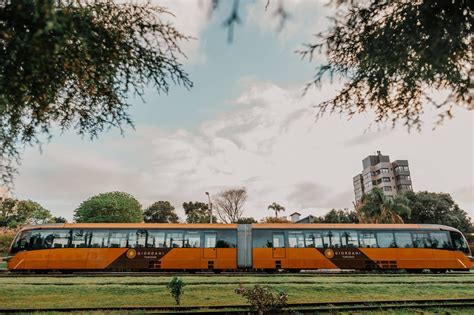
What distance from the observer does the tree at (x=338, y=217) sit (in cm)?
7294

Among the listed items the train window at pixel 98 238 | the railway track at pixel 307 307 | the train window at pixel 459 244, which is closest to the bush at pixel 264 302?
the railway track at pixel 307 307

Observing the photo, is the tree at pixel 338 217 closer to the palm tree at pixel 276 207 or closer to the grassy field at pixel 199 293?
the palm tree at pixel 276 207

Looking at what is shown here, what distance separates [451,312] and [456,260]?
1529 centimetres

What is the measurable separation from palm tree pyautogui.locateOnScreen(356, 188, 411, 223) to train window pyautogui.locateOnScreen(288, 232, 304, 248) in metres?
30.5

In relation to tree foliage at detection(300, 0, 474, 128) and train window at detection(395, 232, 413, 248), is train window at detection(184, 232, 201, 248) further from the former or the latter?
tree foliage at detection(300, 0, 474, 128)

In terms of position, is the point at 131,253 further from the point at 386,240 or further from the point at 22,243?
the point at 386,240

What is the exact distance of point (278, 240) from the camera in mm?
23109

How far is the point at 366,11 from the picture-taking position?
267 inches

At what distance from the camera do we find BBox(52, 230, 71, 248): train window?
72.6 ft

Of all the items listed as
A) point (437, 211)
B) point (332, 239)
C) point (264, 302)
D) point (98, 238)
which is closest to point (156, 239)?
point (98, 238)

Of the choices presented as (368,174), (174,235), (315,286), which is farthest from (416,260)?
(368,174)

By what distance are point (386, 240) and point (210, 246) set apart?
11.8m

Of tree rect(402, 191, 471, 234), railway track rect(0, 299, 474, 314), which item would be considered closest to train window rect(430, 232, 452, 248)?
railway track rect(0, 299, 474, 314)

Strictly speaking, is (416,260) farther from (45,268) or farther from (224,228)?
(45,268)
